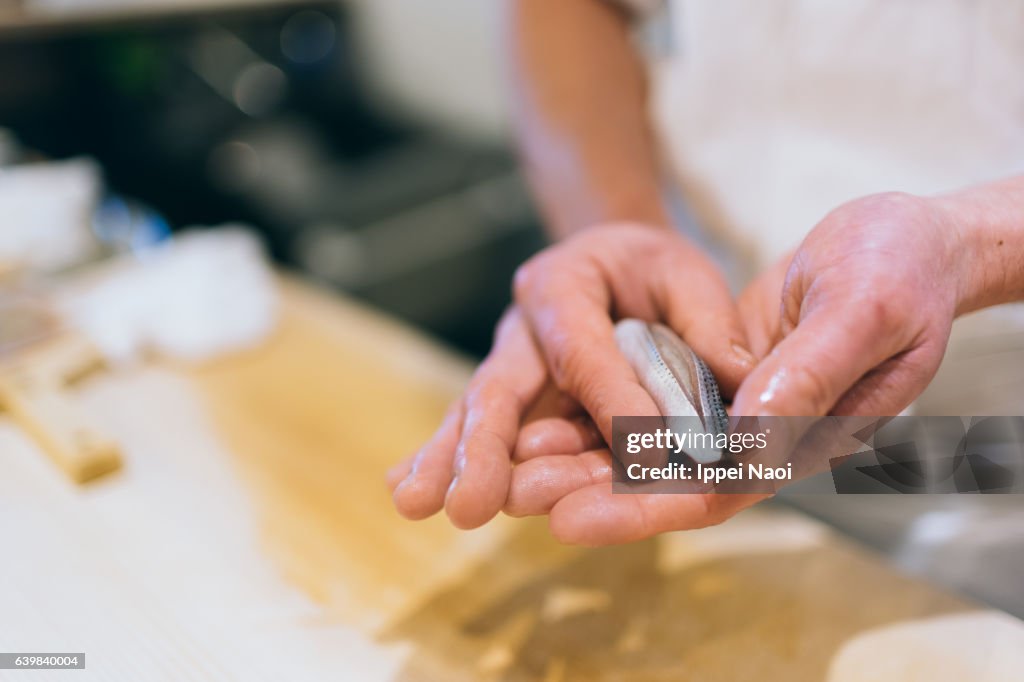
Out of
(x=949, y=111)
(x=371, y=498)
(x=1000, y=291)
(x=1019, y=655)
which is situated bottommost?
(x=1019, y=655)

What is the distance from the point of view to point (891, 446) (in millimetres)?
683

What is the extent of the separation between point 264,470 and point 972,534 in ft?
2.76

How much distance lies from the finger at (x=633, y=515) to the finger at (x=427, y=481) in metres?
0.11

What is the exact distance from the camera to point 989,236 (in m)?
0.65

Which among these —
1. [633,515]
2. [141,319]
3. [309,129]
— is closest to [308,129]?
[309,129]

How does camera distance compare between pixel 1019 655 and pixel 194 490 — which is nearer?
pixel 1019 655

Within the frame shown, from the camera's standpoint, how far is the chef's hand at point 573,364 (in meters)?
0.59

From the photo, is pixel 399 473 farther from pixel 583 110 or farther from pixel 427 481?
pixel 583 110

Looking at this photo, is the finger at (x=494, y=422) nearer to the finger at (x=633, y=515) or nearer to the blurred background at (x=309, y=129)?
the finger at (x=633, y=515)

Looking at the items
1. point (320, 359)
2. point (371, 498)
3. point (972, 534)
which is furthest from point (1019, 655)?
point (320, 359)

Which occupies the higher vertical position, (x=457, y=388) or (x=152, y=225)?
(x=152, y=225)

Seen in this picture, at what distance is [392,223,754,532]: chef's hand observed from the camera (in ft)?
1.93

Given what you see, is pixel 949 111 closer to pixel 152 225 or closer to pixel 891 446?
pixel 891 446

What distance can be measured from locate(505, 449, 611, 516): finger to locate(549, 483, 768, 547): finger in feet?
0.10
